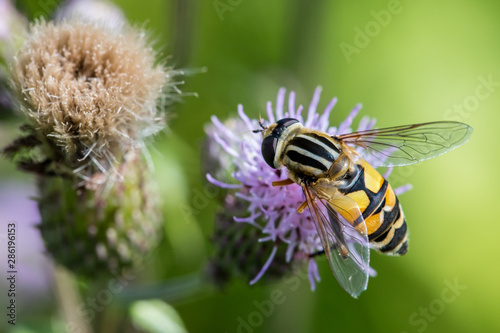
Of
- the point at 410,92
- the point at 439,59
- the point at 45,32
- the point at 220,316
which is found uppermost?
the point at 439,59

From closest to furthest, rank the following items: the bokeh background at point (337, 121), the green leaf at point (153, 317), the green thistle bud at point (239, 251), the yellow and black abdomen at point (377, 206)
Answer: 1. the yellow and black abdomen at point (377, 206)
2. the green thistle bud at point (239, 251)
3. the green leaf at point (153, 317)
4. the bokeh background at point (337, 121)

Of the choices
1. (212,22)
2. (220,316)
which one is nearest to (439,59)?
(212,22)

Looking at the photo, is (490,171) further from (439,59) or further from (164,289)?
(164,289)

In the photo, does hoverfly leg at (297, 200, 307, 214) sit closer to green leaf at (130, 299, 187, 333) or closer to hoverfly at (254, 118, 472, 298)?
hoverfly at (254, 118, 472, 298)

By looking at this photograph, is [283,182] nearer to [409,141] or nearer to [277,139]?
[277,139]

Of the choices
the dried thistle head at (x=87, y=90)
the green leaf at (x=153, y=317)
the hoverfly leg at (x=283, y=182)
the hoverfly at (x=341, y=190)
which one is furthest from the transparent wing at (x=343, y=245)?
the green leaf at (x=153, y=317)

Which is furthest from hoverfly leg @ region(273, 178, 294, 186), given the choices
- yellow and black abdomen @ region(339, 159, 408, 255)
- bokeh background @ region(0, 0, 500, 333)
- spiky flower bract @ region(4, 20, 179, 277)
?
bokeh background @ region(0, 0, 500, 333)

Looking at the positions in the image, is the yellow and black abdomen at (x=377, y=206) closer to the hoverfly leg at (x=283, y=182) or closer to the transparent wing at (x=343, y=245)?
the transparent wing at (x=343, y=245)
